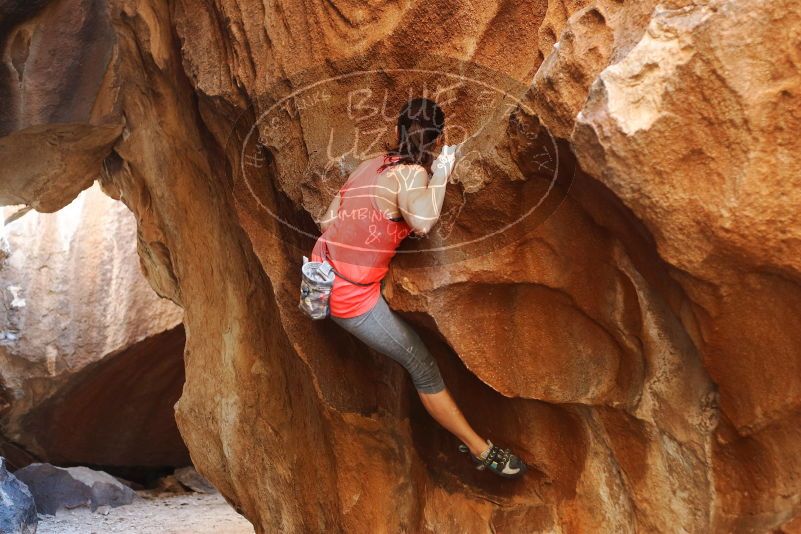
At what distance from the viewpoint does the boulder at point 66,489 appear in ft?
22.8

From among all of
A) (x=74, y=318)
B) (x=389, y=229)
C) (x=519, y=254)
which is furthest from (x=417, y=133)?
(x=74, y=318)

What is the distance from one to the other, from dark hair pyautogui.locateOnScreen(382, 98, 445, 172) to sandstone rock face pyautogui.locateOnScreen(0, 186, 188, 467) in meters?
4.87

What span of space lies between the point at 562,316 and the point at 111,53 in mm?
2495

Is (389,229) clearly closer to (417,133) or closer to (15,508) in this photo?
(417,133)

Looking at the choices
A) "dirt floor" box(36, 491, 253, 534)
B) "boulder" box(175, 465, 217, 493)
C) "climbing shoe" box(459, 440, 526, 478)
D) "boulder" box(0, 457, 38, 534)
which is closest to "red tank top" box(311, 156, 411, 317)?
"climbing shoe" box(459, 440, 526, 478)

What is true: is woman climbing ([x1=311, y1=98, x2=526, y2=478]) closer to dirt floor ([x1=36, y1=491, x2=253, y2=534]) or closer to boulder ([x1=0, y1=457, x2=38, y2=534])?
boulder ([x1=0, y1=457, x2=38, y2=534])

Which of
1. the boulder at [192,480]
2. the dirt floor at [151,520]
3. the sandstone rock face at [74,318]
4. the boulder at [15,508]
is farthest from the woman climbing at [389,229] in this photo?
the boulder at [192,480]

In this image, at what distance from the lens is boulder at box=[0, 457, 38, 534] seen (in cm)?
546

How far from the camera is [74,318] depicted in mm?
7359

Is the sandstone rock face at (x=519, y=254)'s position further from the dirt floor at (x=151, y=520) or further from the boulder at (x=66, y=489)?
the boulder at (x=66, y=489)

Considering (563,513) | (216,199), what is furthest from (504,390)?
(216,199)

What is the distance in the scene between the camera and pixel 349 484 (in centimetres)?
362

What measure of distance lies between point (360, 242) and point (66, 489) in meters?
4.95

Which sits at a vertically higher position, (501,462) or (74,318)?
(501,462)
